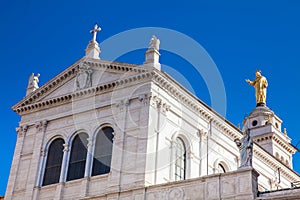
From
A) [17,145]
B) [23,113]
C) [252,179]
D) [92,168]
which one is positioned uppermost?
[23,113]

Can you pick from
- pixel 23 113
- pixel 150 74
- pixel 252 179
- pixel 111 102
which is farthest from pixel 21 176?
pixel 252 179

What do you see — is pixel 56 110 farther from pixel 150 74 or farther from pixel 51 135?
pixel 150 74

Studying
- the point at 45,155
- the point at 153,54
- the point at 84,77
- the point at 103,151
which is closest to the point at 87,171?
the point at 103,151

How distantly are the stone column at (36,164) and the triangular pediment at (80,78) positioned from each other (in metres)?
2.02

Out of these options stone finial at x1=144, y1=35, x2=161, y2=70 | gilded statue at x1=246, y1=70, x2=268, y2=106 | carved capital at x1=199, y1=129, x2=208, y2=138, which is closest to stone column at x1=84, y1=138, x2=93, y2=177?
stone finial at x1=144, y1=35, x2=161, y2=70

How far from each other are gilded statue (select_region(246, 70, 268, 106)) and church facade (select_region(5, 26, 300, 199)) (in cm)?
1580

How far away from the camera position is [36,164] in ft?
109

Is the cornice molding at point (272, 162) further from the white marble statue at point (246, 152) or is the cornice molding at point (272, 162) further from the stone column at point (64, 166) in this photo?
the white marble statue at point (246, 152)

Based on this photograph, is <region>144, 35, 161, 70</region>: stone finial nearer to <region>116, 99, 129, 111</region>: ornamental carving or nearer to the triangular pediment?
the triangular pediment

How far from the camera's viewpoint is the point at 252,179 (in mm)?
23859

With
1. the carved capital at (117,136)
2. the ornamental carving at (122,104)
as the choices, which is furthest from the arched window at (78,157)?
the ornamental carving at (122,104)

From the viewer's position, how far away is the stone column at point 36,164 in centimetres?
3231

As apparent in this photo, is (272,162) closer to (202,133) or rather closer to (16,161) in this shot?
(202,133)

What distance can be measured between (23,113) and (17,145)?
2.23 meters
